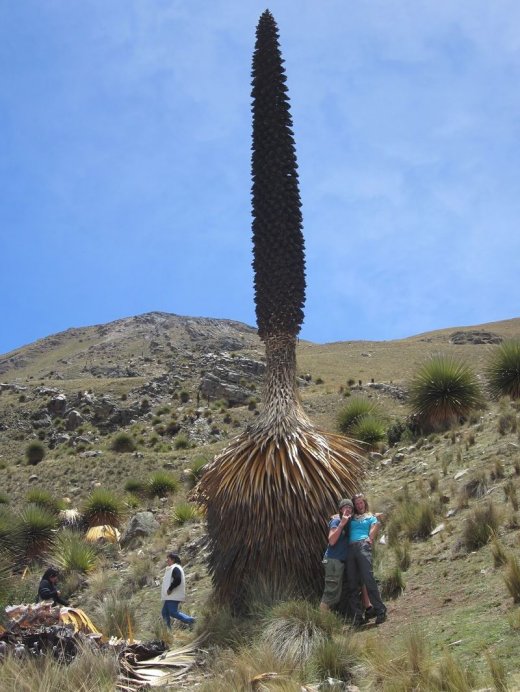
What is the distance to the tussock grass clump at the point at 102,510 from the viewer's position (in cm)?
2123

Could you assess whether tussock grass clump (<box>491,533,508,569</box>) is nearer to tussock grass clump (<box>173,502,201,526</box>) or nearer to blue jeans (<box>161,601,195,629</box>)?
blue jeans (<box>161,601,195,629</box>)

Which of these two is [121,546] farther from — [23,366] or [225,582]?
[23,366]

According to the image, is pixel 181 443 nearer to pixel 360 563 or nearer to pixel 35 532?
pixel 35 532

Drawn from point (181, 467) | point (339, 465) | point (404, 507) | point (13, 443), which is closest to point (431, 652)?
point (339, 465)

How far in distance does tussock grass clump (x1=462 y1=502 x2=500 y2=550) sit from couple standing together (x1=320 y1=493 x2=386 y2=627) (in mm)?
1422

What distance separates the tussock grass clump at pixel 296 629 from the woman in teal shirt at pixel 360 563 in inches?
25.4

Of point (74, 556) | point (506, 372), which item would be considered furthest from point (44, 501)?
point (506, 372)

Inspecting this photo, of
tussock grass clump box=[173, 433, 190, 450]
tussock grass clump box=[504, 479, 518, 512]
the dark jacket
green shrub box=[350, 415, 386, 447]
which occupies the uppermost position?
green shrub box=[350, 415, 386, 447]

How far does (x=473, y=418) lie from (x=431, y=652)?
10.3 metres

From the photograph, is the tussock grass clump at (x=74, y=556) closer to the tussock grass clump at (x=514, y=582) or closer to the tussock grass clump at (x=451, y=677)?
the tussock grass clump at (x=514, y=582)

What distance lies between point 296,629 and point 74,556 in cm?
1125

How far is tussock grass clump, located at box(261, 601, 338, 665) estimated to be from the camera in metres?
6.63

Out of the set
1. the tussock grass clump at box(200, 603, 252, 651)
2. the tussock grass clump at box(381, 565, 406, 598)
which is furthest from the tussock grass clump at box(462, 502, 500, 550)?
the tussock grass clump at box(200, 603, 252, 651)

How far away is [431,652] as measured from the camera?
596cm
